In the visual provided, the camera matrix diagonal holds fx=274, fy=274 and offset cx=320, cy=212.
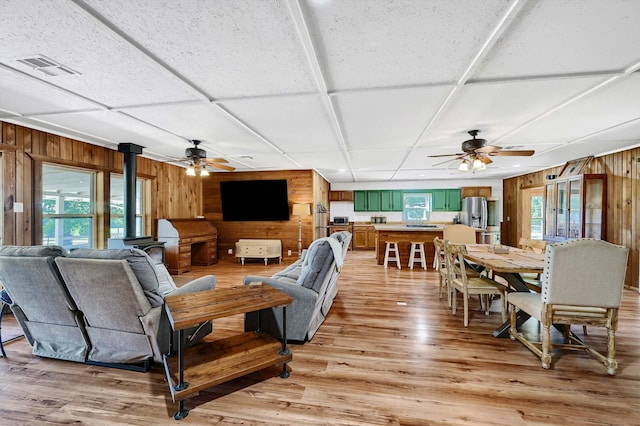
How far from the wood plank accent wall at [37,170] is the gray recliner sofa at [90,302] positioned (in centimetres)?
181

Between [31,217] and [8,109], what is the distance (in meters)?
1.40

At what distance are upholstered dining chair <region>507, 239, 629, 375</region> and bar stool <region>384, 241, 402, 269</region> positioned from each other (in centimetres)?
391

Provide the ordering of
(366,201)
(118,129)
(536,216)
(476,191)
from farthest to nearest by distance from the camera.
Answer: (366,201)
(476,191)
(536,216)
(118,129)

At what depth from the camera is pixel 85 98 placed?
8.57 ft

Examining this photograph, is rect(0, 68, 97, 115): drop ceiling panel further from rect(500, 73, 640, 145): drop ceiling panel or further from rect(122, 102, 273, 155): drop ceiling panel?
rect(500, 73, 640, 145): drop ceiling panel

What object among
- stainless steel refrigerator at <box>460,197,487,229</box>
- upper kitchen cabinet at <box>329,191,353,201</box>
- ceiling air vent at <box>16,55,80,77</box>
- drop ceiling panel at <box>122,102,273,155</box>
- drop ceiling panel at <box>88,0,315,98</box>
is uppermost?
drop ceiling panel at <box>88,0,315,98</box>

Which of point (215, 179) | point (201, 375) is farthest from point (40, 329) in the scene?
point (215, 179)

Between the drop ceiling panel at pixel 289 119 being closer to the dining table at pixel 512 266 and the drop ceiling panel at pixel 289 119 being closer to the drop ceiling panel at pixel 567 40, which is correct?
the drop ceiling panel at pixel 567 40

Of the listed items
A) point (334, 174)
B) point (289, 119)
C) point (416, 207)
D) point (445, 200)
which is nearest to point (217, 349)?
point (289, 119)

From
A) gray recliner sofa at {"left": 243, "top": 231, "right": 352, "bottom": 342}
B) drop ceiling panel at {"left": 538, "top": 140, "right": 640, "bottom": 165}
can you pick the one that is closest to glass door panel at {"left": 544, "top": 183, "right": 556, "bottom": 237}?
drop ceiling panel at {"left": 538, "top": 140, "right": 640, "bottom": 165}

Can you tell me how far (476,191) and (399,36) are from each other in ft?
27.8

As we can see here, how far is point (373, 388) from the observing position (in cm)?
197

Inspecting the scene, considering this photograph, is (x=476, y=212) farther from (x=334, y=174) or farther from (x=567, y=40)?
(x=567, y=40)

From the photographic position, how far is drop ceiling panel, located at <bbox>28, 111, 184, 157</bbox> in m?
3.14
